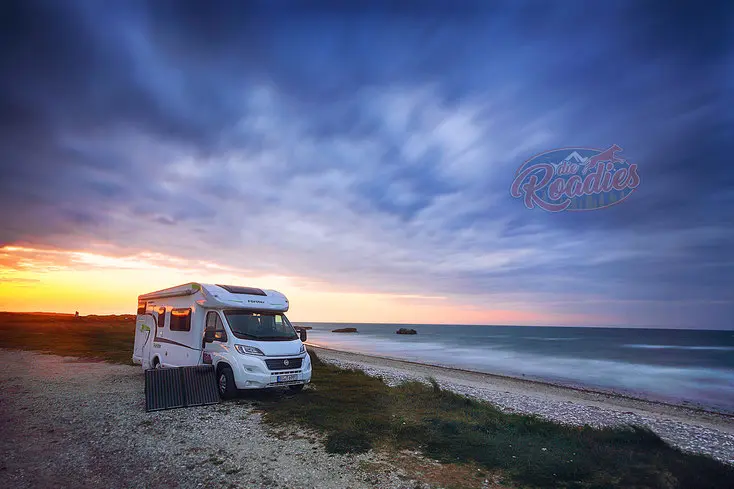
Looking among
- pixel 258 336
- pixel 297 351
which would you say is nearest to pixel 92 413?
pixel 258 336

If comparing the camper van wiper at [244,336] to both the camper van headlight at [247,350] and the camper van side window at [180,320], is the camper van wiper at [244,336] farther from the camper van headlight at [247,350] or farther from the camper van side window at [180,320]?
the camper van side window at [180,320]

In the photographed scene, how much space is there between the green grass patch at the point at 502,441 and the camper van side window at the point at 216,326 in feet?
7.92

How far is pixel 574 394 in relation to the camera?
73.2 ft

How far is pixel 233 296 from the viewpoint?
1288 cm

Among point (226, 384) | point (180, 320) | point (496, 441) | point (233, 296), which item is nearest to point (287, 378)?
point (226, 384)

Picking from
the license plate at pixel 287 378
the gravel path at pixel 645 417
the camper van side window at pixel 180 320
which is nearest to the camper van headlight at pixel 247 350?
the license plate at pixel 287 378

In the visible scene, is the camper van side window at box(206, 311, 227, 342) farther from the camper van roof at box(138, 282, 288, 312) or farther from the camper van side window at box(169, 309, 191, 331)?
the camper van side window at box(169, 309, 191, 331)

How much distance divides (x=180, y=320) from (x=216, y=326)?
2370 millimetres

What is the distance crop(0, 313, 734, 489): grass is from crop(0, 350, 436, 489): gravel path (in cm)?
91

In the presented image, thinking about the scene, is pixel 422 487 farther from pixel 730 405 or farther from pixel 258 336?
pixel 730 405

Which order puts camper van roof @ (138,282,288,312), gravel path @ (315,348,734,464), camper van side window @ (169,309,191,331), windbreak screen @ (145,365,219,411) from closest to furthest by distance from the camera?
windbreak screen @ (145,365,219,411)
gravel path @ (315,348,734,464)
camper van roof @ (138,282,288,312)
camper van side window @ (169,309,191,331)

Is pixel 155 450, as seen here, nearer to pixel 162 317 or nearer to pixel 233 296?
pixel 233 296

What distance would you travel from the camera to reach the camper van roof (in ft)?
41.2

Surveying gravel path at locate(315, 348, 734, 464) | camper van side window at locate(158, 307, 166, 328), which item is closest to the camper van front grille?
camper van side window at locate(158, 307, 166, 328)
